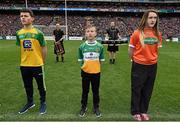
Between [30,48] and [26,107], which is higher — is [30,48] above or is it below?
above

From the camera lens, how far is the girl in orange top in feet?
20.7

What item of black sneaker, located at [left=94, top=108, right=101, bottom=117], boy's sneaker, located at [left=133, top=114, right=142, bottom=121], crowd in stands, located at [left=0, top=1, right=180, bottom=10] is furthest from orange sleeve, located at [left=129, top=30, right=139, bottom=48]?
crowd in stands, located at [left=0, top=1, right=180, bottom=10]

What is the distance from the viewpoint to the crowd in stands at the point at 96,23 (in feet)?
164

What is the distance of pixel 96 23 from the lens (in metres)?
52.9

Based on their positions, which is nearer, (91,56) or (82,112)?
(91,56)

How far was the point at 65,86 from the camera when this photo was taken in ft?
31.9

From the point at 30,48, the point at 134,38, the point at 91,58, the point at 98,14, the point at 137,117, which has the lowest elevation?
the point at 98,14

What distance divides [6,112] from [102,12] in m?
50.2

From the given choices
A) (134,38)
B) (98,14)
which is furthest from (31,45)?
(98,14)

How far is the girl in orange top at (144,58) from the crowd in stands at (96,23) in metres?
41.6

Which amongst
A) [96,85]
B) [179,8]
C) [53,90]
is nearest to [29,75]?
[96,85]

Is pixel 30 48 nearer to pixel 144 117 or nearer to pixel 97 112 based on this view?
pixel 97 112

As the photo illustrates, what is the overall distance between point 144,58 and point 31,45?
2.22 metres

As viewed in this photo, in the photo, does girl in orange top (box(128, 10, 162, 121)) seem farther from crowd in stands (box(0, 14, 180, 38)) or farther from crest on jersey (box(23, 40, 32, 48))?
crowd in stands (box(0, 14, 180, 38))
